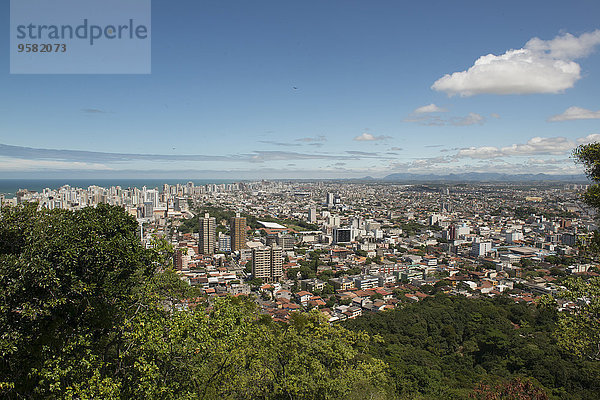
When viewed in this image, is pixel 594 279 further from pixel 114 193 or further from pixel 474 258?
pixel 114 193

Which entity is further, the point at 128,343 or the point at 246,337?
the point at 246,337

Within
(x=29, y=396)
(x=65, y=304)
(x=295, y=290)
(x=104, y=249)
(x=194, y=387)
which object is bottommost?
(x=295, y=290)

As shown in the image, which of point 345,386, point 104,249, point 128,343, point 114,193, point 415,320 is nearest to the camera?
point 104,249

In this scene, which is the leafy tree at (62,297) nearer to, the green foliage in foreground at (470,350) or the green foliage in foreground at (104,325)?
the green foliage in foreground at (104,325)

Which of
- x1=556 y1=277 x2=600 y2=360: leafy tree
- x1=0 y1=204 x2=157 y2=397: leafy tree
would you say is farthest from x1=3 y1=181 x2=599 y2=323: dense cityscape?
x1=0 y1=204 x2=157 y2=397: leafy tree

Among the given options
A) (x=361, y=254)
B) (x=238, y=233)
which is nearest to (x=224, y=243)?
(x=238, y=233)

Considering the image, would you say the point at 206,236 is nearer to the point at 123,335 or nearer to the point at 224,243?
the point at 224,243

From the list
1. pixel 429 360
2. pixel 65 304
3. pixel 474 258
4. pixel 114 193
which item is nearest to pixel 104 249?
pixel 65 304

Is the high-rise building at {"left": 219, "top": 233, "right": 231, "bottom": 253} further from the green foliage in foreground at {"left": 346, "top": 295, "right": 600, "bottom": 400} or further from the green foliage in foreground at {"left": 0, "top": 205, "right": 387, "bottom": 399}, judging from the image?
the green foliage in foreground at {"left": 0, "top": 205, "right": 387, "bottom": 399}
